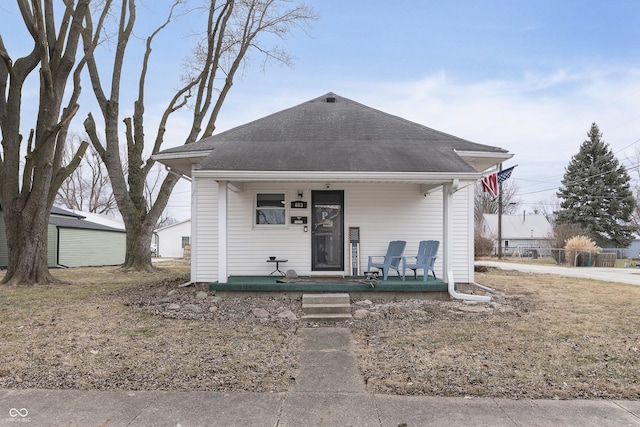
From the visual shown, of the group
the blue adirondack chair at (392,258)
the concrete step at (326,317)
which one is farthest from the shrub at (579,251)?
the concrete step at (326,317)

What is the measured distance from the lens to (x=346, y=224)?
8.96 metres

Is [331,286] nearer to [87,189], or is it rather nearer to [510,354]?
[510,354]

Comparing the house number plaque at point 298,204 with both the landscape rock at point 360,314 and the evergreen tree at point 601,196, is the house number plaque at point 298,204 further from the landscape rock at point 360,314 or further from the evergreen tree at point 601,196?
the evergreen tree at point 601,196

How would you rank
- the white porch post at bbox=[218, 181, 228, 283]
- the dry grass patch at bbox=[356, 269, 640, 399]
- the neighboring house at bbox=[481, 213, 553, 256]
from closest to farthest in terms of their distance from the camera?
the dry grass patch at bbox=[356, 269, 640, 399], the white porch post at bbox=[218, 181, 228, 283], the neighboring house at bbox=[481, 213, 553, 256]

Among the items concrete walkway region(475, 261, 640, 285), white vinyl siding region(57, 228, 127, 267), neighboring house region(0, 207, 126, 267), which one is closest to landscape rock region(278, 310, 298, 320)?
concrete walkway region(475, 261, 640, 285)

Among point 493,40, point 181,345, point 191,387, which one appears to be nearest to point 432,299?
point 181,345

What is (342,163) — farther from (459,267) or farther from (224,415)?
(224,415)

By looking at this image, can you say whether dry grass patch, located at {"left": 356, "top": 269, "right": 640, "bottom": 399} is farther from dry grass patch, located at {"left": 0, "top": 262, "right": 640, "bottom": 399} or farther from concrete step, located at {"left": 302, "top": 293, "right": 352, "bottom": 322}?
concrete step, located at {"left": 302, "top": 293, "right": 352, "bottom": 322}

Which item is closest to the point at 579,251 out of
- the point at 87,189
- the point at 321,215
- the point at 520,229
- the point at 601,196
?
the point at 601,196

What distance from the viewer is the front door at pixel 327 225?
29.6 ft

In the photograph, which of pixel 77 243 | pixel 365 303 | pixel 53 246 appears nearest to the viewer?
pixel 365 303

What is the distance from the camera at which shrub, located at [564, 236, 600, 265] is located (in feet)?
75.5

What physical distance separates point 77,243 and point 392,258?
59.1ft

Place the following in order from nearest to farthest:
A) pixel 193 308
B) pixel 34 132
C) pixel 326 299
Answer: pixel 193 308 < pixel 326 299 < pixel 34 132
